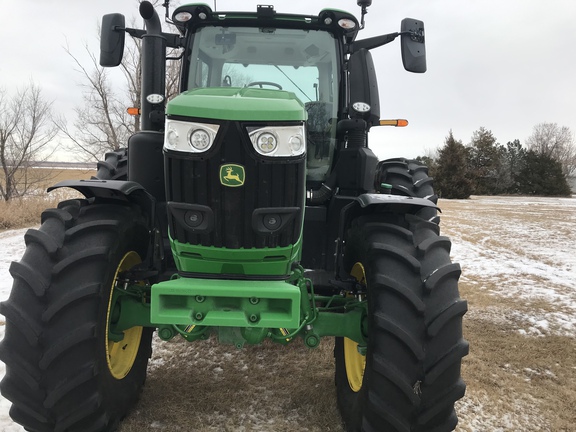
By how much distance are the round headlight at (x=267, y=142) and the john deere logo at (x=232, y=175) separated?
0.43 feet

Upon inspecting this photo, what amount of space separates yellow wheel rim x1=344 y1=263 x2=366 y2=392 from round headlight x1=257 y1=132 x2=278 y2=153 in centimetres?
92

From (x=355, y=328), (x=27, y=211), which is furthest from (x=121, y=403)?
(x=27, y=211)

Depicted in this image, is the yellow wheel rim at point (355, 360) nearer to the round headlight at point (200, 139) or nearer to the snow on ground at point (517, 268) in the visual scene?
the snow on ground at point (517, 268)

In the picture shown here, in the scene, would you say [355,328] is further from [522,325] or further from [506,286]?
[506,286]

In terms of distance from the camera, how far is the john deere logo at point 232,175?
2.12 m

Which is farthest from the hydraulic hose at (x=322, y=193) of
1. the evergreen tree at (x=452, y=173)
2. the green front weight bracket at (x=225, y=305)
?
the evergreen tree at (x=452, y=173)

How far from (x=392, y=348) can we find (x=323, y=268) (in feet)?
3.83

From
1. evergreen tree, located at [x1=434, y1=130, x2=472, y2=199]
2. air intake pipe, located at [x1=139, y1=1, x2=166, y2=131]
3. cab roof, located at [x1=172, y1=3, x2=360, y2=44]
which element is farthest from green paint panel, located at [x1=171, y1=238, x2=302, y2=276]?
evergreen tree, located at [x1=434, y1=130, x2=472, y2=199]

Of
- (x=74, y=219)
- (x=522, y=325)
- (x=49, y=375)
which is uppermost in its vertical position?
(x=74, y=219)

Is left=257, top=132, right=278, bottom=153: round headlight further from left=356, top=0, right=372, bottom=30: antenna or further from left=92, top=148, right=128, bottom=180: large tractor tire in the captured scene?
left=92, top=148, right=128, bottom=180: large tractor tire

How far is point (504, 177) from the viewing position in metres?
45.9

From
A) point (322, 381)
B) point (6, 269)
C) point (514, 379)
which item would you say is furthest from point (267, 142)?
point (6, 269)

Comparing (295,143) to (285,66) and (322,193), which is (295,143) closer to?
(322,193)

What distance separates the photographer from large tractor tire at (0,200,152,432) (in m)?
2.11
